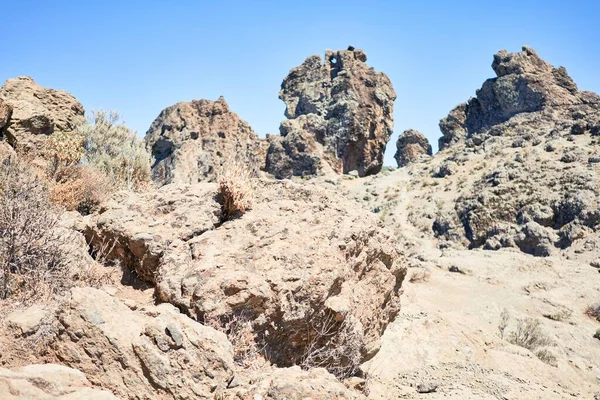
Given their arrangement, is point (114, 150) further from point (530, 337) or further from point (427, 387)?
point (530, 337)

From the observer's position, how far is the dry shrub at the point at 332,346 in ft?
15.4

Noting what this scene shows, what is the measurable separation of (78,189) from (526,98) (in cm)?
4187

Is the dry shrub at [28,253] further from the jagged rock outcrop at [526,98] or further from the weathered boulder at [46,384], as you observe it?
the jagged rock outcrop at [526,98]

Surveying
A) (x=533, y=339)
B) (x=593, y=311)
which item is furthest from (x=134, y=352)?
(x=593, y=311)

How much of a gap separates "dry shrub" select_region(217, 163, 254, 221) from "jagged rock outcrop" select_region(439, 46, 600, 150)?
115ft

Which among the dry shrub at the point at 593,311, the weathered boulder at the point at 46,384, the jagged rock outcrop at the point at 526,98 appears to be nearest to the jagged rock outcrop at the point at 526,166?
the jagged rock outcrop at the point at 526,98

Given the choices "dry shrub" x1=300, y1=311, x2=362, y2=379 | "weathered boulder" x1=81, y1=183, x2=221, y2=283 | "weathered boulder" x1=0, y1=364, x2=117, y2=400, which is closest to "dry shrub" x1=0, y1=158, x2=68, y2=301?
"weathered boulder" x1=81, y1=183, x2=221, y2=283

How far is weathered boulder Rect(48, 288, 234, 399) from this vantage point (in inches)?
119

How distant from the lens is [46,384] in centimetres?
260

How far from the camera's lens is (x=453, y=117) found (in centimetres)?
5122

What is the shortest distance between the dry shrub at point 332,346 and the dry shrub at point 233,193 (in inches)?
67.0

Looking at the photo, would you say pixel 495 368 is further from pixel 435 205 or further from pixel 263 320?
pixel 435 205

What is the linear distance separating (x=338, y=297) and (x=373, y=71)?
41.4m

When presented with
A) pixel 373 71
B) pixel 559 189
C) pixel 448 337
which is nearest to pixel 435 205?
pixel 559 189
